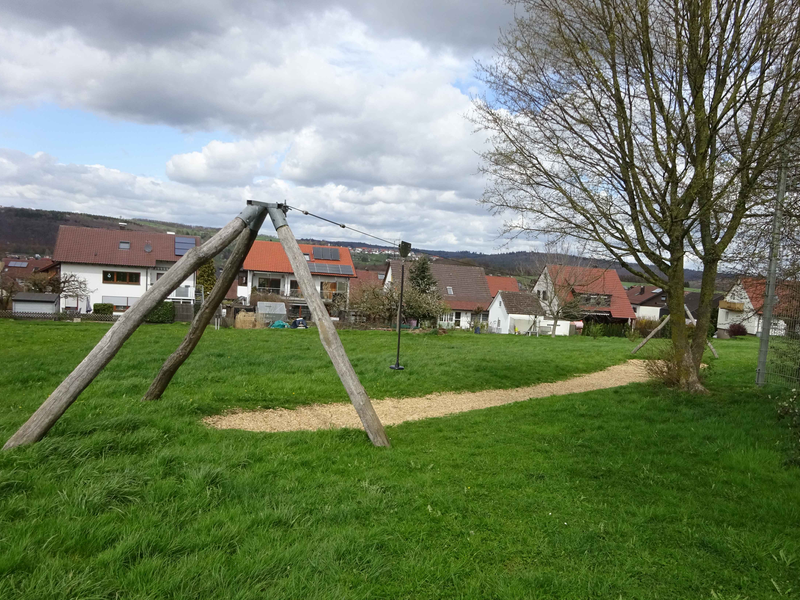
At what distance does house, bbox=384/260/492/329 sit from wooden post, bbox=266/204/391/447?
144 ft

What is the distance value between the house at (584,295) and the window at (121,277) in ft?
113

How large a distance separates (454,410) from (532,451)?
322 centimetres

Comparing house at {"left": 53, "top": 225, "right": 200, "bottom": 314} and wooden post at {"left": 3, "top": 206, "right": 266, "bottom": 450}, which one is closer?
wooden post at {"left": 3, "top": 206, "right": 266, "bottom": 450}

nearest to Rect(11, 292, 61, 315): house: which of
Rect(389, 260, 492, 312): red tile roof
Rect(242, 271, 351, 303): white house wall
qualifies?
Rect(242, 271, 351, 303): white house wall

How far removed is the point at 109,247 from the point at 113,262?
201 centimetres

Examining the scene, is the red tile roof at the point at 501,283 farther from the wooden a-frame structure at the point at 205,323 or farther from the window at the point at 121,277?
the wooden a-frame structure at the point at 205,323

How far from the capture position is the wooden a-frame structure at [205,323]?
5500 millimetres

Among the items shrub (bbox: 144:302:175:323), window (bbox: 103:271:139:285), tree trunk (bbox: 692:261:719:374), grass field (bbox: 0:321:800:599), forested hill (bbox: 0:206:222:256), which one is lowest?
grass field (bbox: 0:321:800:599)

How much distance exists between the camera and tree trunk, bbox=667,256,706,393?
10.1 m

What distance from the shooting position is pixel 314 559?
11.6 feet

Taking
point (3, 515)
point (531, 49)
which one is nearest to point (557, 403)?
point (531, 49)

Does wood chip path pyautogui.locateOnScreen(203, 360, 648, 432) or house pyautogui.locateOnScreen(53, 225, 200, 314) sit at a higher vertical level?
house pyautogui.locateOnScreen(53, 225, 200, 314)

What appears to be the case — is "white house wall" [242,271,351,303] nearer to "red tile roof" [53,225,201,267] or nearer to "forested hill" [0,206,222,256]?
"red tile roof" [53,225,201,267]

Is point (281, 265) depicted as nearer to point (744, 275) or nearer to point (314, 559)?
point (744, 275)
